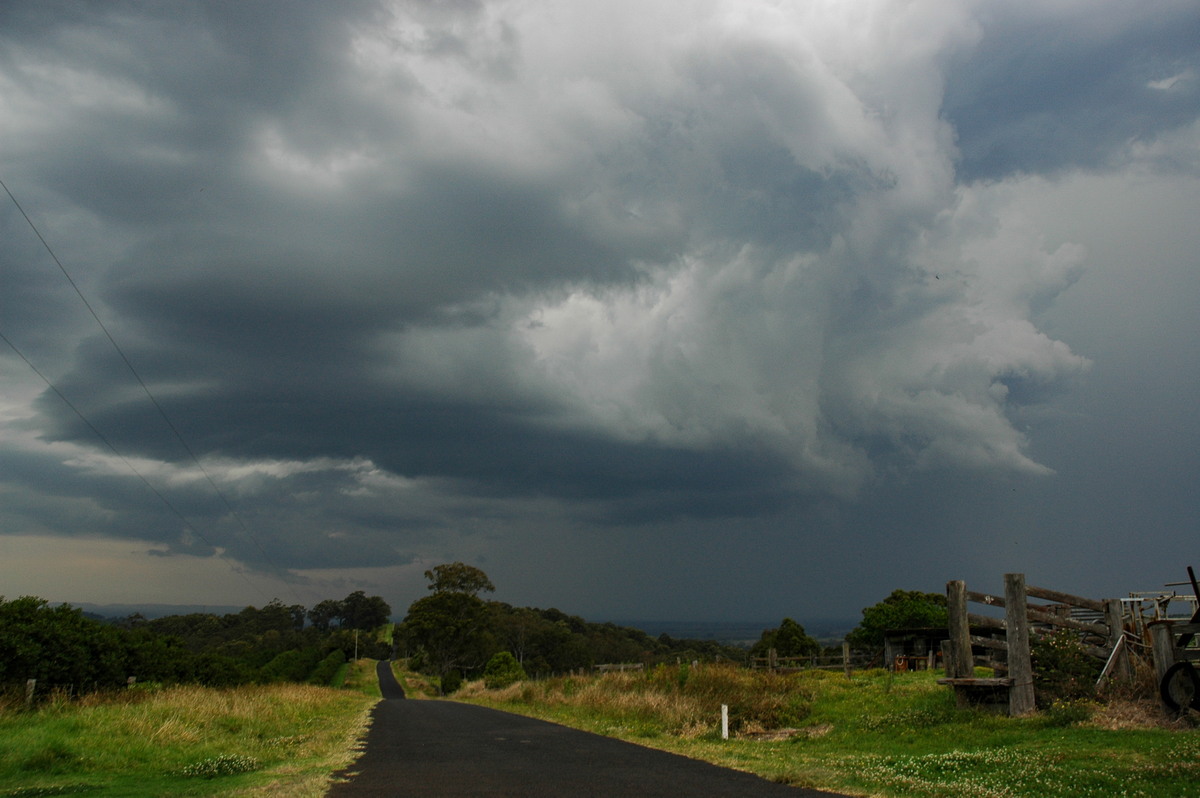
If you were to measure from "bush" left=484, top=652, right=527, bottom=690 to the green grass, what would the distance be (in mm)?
34706

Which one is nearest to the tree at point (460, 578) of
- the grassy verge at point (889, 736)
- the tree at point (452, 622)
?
the tree at point (452, 622)

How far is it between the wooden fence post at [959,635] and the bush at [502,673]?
4100 centimetres

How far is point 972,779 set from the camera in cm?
1179

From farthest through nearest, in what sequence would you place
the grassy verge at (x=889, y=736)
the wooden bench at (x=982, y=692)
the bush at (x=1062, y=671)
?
1. the wooden bench at (x=982, y=692)
2. the bush at (x=1062, y=671)
3. the grassy verge at (x=889, y=736)

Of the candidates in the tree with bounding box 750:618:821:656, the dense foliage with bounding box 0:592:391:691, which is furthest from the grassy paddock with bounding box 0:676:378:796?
the tree with bounding box 750:618:821:656

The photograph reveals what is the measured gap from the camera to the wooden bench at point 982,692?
16.9m

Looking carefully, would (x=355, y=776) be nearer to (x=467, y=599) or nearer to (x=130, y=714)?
(x=130, y=714)

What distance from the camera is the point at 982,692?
1758 centimetres

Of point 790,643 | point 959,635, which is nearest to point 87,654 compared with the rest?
point 959,635

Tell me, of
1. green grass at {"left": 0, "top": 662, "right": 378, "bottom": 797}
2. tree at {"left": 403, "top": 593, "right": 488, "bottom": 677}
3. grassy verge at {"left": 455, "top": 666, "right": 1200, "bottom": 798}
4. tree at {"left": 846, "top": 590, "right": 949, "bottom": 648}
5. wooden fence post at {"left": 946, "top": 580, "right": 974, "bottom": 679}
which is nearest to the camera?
grassy verge at {"left": 455, "top": 666, "right": 1200, "bottom": 798}

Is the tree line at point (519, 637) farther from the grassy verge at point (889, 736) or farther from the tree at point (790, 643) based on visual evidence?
the grassy verge at point (889, 736)

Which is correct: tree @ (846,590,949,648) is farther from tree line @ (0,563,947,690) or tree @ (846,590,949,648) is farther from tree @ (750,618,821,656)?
tree @ (750,618,821,656)

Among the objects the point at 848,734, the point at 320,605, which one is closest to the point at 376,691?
the point at 848,734

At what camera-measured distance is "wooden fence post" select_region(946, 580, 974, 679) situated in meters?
17.8
